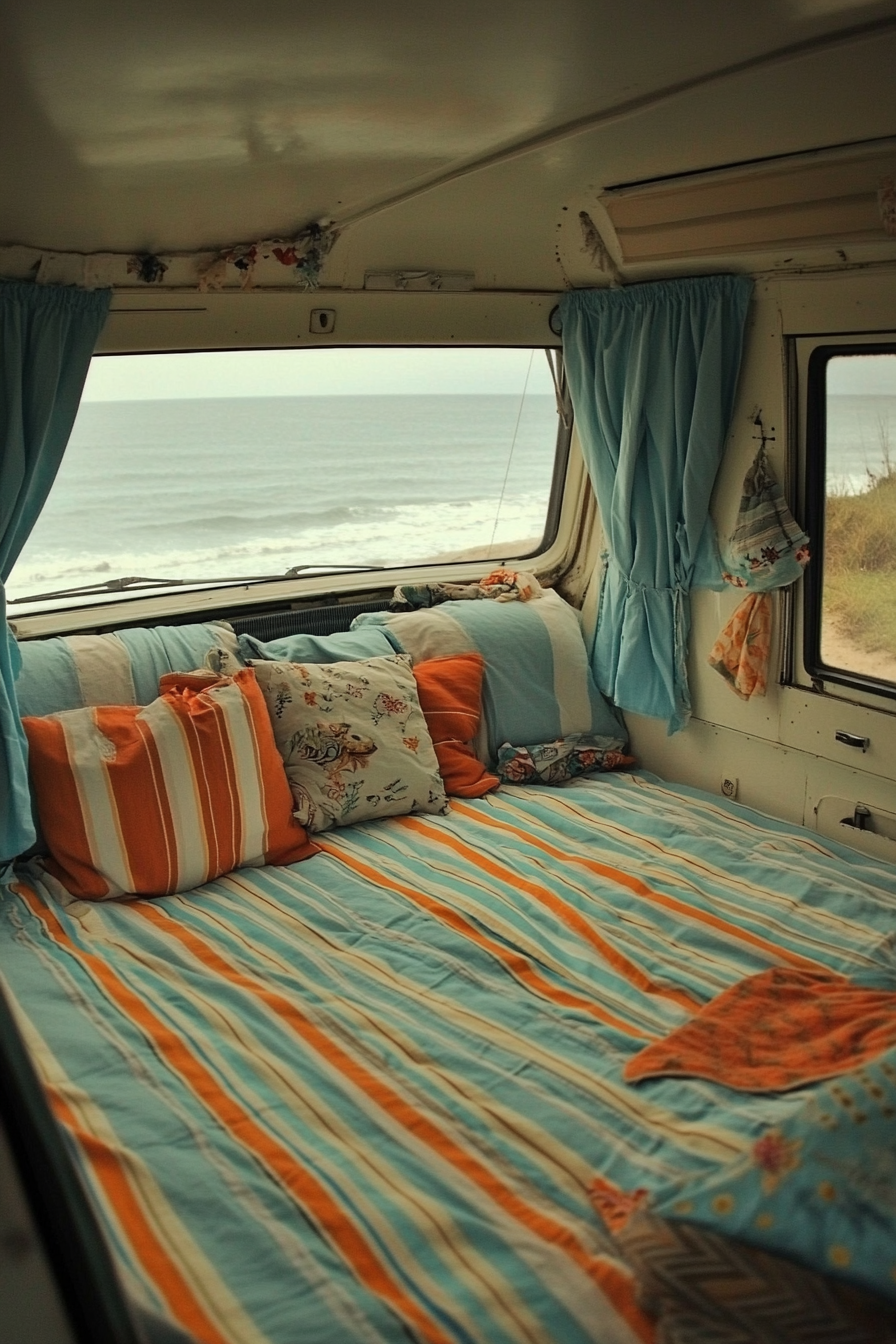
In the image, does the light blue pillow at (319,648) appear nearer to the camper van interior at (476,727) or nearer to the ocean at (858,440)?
the camper van interior at (476,727)

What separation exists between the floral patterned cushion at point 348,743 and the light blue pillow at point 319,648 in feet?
0.36

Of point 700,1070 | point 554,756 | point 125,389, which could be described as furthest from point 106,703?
point 125,389

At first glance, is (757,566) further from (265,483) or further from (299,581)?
(265,483)

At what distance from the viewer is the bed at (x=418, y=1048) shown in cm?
145

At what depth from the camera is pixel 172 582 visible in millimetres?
3467

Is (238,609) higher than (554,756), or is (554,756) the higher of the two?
(238,609)

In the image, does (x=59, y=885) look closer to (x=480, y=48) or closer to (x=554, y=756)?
(x=554, y=756)

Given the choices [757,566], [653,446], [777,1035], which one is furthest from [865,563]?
[777,1035]

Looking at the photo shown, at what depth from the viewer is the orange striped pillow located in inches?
103

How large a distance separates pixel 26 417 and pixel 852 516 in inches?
80.4

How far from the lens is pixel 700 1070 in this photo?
74.1 inches

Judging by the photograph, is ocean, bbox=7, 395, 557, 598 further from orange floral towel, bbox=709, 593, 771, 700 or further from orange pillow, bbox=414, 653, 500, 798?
orange floral towel, bbox=709, 593, 771, 700

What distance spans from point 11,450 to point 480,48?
157cm

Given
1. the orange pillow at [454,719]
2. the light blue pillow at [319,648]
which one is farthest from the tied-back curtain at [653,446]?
the light blue pillow at [319,648]
